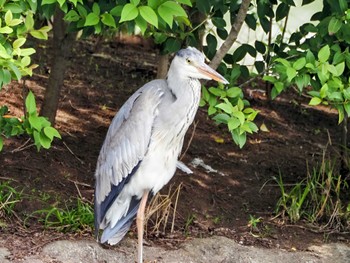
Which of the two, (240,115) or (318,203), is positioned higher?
(240,115)

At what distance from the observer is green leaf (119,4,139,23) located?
13.0 feet

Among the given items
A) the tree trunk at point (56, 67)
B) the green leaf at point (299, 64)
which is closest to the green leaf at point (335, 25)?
the green leaf at point (299, 64)

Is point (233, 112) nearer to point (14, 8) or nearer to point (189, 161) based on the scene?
point (14, 8)

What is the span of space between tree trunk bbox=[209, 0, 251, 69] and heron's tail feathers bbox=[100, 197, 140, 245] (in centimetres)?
96

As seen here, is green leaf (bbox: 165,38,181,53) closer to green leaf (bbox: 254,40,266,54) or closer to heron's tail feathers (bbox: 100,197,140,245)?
green leaf (bbox: 254,40,266,54)

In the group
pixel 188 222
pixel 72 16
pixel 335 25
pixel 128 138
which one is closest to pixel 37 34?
pixel 72 16

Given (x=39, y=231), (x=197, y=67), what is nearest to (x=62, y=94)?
(x=39, y=231)

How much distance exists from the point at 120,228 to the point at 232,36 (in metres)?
1.31

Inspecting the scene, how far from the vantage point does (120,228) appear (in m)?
4.84

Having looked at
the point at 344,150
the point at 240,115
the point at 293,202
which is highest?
the point at 240,115

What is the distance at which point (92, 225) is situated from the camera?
16.4 feet

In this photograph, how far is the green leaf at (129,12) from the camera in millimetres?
3967

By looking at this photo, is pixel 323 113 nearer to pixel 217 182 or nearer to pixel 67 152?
pixel 217 182

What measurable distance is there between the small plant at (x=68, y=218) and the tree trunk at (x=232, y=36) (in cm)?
117
